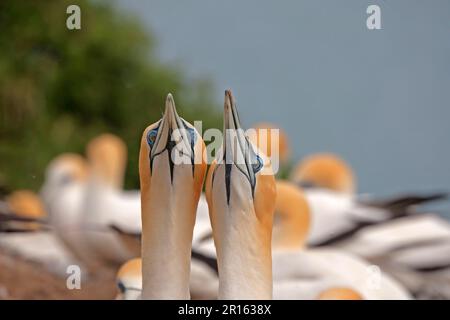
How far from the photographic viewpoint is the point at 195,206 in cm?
205

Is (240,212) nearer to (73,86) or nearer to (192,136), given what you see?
(192,136)

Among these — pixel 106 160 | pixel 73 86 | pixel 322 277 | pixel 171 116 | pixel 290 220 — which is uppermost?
pixel 73 86

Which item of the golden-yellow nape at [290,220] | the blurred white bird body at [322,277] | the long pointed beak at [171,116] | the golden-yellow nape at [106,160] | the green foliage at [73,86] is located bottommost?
the blurred white bird body at [322,277]

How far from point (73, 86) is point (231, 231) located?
37.6 ft

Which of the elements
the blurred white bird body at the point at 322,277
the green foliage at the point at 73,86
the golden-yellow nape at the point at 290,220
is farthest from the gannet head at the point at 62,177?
the blurred white bird body at the point at 322,277

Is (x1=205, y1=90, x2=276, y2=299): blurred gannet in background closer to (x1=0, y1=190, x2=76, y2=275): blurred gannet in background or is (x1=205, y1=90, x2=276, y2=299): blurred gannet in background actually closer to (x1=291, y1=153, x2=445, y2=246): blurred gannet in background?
(x1=0, y1=190, x2=76, y2=275): blurred gannet in background

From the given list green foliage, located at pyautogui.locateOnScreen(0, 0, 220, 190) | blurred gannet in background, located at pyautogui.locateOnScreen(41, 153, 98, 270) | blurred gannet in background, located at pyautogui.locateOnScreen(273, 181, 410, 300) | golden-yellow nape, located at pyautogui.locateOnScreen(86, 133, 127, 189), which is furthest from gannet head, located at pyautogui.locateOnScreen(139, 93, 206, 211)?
green foliage, located at pyautogui.locateOnScreen(0, 0, 220, 190)

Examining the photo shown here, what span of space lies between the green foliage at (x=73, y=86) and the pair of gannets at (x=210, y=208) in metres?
A: 6.68

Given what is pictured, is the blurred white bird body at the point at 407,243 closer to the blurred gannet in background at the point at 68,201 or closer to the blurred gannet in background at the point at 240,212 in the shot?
the blurred gannet in background at the point at 68,201

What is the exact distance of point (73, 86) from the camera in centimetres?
1329

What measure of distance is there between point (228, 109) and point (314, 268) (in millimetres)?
1492

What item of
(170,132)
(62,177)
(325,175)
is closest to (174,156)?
(170,132)

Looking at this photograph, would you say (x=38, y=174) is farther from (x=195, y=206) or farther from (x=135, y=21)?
(x=195, y=206)

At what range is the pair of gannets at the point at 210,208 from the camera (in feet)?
6.50
